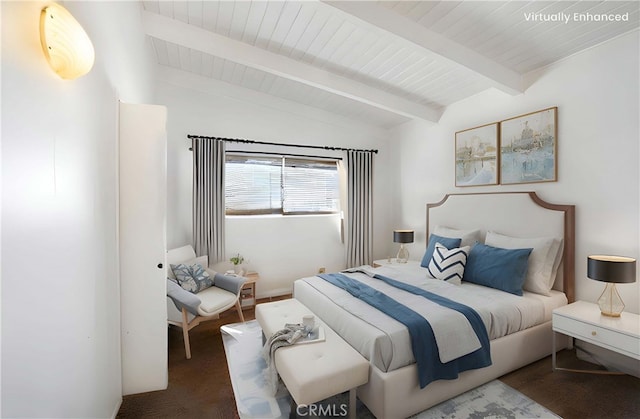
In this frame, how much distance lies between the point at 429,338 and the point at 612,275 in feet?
4.65

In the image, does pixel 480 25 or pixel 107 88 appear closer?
pixel 107 88

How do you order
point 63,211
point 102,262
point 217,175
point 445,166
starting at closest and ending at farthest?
point 63,211 → point 102,262 → point 217,175 → point 445,166

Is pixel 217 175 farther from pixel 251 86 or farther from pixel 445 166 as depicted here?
pixel 445 166

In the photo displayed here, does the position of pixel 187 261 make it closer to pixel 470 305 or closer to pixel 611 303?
pixel 470 305

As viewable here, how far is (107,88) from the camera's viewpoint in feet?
5.57

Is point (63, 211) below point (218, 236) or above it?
above

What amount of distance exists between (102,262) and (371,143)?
12.9 feet

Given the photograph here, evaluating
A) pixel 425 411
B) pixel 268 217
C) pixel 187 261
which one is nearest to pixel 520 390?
pixel 425 411

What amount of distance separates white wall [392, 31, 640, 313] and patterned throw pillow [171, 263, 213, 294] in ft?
11.2

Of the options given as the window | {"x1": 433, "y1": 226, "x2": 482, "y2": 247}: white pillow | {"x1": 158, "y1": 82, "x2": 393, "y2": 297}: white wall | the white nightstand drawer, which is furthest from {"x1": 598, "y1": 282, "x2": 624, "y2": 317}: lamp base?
the window

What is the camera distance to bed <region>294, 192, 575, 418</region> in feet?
5.74

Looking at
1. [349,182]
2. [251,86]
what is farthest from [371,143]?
[251,86]

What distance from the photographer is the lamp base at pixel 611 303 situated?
2.12m

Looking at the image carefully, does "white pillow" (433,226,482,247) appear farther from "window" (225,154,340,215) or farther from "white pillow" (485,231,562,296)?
"window" (225,154,340,215)
